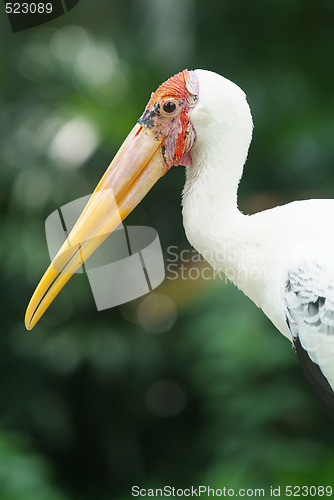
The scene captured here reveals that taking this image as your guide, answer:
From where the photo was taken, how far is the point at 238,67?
3.71 meters

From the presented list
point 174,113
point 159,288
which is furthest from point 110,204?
point 159,288

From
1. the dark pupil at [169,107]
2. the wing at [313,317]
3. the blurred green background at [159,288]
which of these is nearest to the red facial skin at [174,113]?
the dark pupil at [169,107]

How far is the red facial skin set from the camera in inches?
81.0

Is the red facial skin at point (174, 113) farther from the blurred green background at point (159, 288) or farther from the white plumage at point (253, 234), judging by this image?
the blurred green background at point (159, 288)

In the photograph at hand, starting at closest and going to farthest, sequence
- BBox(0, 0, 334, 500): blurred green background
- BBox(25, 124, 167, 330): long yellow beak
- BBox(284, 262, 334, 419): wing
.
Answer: BBox(284, 262, 334, 419): wing
BBox(25, 124, 167, 330): long yellow beak
BBox(0, 0, 334, 500): blurred green background

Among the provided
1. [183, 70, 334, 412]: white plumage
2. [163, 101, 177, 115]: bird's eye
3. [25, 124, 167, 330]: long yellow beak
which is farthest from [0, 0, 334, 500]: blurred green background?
[163, 101, 177, 115]: bird's eye

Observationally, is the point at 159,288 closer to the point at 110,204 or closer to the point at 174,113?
the point at 110,204

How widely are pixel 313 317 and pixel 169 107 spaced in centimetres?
73

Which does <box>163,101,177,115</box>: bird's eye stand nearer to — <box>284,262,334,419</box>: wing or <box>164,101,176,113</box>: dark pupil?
<box>164,101,176,113</box>: dark pupil

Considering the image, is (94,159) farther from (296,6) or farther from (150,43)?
(296,6)

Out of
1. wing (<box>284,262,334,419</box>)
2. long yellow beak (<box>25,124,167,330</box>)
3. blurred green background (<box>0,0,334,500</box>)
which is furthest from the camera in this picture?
blurred green background (<box>0,0,334,500</box>)

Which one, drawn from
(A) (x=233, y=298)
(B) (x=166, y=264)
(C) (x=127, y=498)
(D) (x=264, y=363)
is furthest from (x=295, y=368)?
(C) (x=127, y=498)

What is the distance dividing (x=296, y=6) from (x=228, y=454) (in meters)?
2.35

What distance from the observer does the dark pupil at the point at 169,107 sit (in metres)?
2.06
